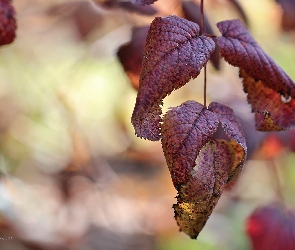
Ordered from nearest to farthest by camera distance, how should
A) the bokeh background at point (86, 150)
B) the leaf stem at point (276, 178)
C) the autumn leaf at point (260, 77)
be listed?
the autumn leaf at point (260, 77) < the bokeh background at point (86, 150) < the leaf stem at point (276, 178)

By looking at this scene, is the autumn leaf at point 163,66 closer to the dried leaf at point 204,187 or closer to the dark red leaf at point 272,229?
the dried leaf at point 204,187

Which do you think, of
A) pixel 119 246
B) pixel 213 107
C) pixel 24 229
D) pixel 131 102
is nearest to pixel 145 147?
pixel 131 102

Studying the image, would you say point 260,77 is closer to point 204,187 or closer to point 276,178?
point 204,187

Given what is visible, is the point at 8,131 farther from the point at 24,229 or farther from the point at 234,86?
the point at 234,86

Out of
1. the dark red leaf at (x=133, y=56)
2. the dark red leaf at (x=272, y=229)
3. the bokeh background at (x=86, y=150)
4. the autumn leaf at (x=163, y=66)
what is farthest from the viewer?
the bokeh background at (x=86, y=150)

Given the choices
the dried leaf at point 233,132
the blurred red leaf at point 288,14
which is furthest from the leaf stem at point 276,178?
the dried leaf at point 233,132

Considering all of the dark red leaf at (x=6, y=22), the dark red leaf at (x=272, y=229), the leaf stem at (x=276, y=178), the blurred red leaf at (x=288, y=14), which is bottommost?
the leaf stem at (x=276, y=178)
